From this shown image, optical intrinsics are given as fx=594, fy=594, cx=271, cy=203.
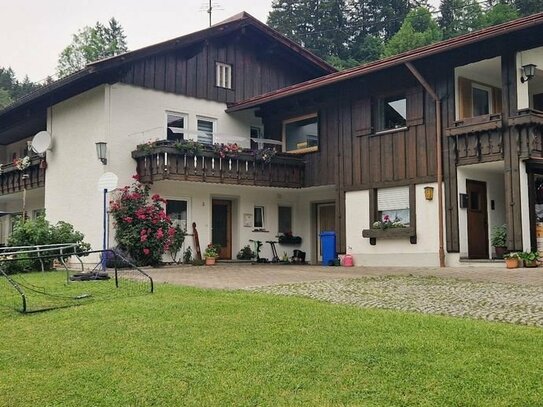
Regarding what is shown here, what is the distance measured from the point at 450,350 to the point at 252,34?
17851 millimetres

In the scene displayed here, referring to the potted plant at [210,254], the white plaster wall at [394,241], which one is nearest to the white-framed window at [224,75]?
the potted plant at [210,254]

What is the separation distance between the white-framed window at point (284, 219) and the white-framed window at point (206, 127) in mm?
3621

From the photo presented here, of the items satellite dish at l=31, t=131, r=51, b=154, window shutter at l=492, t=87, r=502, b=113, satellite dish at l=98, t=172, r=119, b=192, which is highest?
window shutter at l=492, t=87, r=502, b=113

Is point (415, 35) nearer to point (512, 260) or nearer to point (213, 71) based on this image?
point (213, 71)

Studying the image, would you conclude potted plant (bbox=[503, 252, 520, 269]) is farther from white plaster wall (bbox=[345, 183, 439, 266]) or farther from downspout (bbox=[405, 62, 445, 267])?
white plaster wall (bbox=[345, 183, 439, 266])

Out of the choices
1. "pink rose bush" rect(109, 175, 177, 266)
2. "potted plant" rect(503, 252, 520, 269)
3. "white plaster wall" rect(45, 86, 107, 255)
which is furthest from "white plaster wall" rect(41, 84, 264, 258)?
"potted plant" rect(503, 252, 520, 269)

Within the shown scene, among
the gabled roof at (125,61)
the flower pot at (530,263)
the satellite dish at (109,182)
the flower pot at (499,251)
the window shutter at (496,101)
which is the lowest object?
the flower pot at (530,263)

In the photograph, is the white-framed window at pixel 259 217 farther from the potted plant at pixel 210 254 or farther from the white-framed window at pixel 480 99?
the white-framed window at pixel 480 99

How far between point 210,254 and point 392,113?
689 centimetres

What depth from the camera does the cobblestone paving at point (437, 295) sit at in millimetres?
6922

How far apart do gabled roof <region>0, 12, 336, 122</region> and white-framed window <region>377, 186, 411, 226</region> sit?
7717 mm

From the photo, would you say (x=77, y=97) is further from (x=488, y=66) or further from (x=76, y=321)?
(x=76, y=321)

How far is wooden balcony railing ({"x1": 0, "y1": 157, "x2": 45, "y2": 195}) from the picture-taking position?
20844 mm

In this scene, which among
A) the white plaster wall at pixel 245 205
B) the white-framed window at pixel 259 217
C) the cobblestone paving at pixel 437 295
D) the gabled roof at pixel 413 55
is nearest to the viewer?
the cobblestone paving at pixel 437 295
